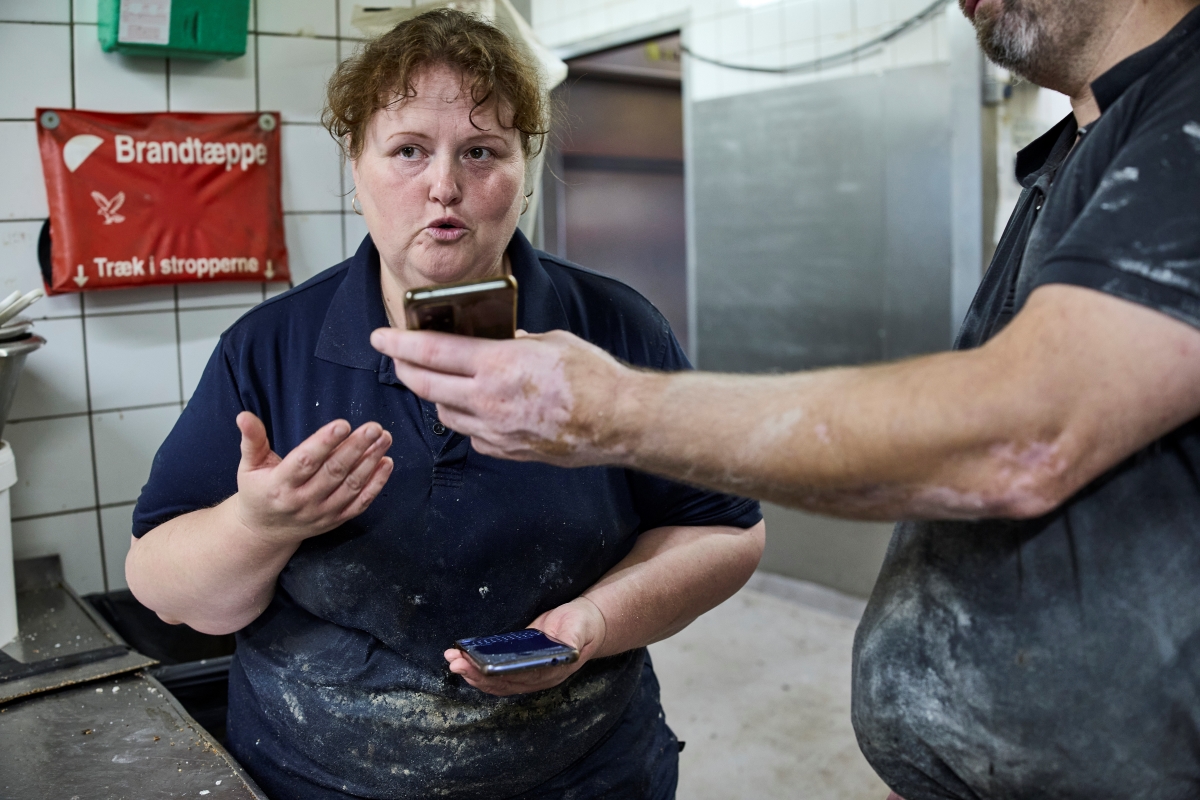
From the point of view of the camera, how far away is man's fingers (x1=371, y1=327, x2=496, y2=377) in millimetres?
882

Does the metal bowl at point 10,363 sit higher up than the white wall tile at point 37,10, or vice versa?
the white wall tile at point 37,10

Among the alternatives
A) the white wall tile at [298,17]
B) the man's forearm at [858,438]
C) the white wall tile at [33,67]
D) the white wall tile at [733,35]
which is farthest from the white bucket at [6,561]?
the white wall tile at [733,35]

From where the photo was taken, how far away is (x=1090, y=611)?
2.88ft

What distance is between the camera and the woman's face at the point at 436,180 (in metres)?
1.32

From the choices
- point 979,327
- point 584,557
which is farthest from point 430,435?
point 979,327

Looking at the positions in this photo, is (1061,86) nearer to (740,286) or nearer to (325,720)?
(325,720)

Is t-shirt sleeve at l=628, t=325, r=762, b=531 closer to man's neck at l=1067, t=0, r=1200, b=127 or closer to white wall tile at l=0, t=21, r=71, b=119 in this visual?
man's neck at l=1067, t=0, r=1200, b=127

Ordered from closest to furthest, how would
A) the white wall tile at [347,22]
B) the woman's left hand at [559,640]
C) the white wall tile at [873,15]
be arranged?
the woman's left hand at [559,640]
the white wall tile at [347,22]
the white wall tile at [873,15]

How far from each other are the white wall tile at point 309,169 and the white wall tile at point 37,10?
1.55 feet

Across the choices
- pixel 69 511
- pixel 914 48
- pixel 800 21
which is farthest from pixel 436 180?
pixel 800 21

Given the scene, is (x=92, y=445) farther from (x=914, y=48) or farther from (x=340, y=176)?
(x=914, y=48)

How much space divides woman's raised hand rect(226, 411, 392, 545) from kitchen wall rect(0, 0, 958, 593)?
0.81 metres

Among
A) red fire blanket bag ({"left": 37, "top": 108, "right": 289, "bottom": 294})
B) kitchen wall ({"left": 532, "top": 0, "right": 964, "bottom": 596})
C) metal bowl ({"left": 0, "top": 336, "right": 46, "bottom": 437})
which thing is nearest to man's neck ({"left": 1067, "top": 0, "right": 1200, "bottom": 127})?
metal bowl ({"left": 0, "top": 336, "right": 46, "bottom": 437})

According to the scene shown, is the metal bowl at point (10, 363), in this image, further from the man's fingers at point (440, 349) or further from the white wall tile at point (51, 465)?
the man's fingers at point (440, 349)
